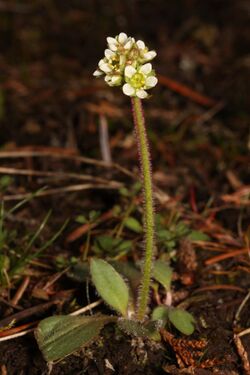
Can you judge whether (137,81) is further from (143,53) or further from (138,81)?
(143,53)

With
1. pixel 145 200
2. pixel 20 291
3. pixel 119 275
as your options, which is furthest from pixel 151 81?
pixel 20 291

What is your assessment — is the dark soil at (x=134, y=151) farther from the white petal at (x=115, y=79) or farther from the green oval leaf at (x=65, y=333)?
the white petal at (x=115, y=79)

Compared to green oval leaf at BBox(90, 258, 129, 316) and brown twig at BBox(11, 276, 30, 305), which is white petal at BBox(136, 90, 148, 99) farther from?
brown twig at BBox(11, 276, 30, 305)

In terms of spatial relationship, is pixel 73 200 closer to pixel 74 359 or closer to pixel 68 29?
pixel 74 359

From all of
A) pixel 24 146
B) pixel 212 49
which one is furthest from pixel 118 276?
pixel 212 49

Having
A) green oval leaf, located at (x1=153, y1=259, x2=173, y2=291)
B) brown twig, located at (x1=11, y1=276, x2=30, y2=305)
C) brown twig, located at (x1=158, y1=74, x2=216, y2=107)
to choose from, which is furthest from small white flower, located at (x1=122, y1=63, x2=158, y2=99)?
brown twig, located at (x1=158, y1=74, x2=216, y2=107)

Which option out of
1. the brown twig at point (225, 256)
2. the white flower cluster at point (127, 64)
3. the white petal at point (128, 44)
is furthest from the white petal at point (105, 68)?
the brown twig at point (225, 256)
